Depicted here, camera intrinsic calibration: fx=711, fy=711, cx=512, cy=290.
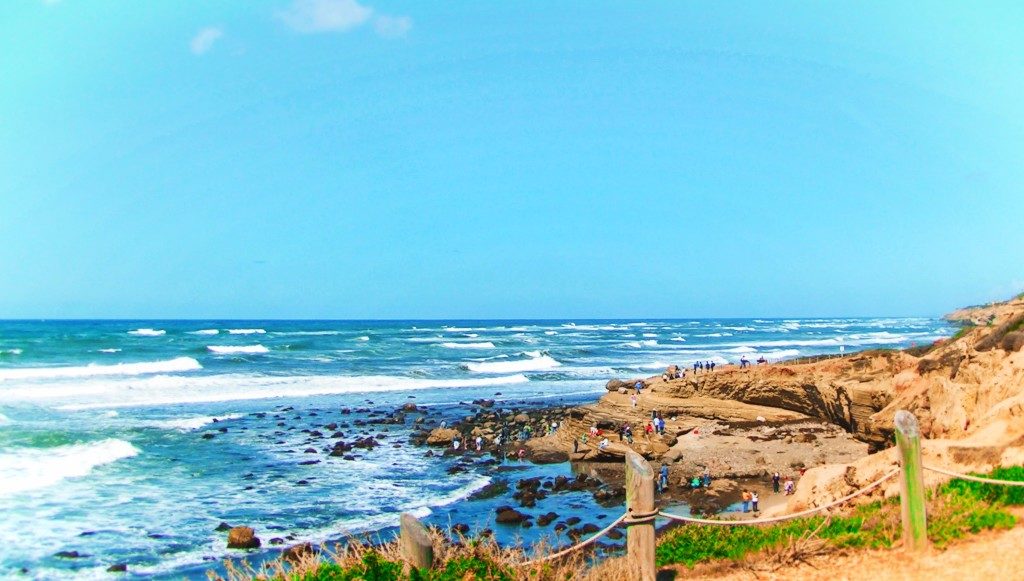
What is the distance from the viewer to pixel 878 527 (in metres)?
7.07

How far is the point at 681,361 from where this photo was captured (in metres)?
61.3

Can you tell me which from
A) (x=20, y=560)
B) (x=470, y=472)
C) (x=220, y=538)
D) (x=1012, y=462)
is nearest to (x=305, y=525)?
(x=220, y=538)

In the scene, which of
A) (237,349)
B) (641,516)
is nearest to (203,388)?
(237,349)

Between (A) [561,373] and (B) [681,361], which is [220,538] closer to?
(A) [561,373]

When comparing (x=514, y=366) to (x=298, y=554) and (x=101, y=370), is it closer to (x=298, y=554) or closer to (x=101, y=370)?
(x=101, y=370)

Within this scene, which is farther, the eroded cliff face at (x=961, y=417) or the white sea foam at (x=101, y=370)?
the white sea foam at (x=101, y=370)

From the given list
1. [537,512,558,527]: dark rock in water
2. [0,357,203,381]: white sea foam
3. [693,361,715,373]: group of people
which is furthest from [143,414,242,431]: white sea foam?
[693,361,715,373]: group of people

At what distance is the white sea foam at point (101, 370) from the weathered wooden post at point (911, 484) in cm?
4898

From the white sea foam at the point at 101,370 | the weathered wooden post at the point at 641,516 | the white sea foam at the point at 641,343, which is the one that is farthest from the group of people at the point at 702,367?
the white sea foam at the point at 641,343

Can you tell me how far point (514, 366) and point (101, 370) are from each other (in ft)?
99.6

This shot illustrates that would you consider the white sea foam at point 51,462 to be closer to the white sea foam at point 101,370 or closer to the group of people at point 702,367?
the white sea foam at point 101,370

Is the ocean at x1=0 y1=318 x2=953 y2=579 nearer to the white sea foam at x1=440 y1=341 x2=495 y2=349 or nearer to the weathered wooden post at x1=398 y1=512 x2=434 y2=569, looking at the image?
the weathered wooden post at x1=398 y1=512 x2=434 y2=569

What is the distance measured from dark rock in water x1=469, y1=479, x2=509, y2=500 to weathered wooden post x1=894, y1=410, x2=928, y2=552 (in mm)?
13694

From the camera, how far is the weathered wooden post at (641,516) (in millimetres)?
5766
